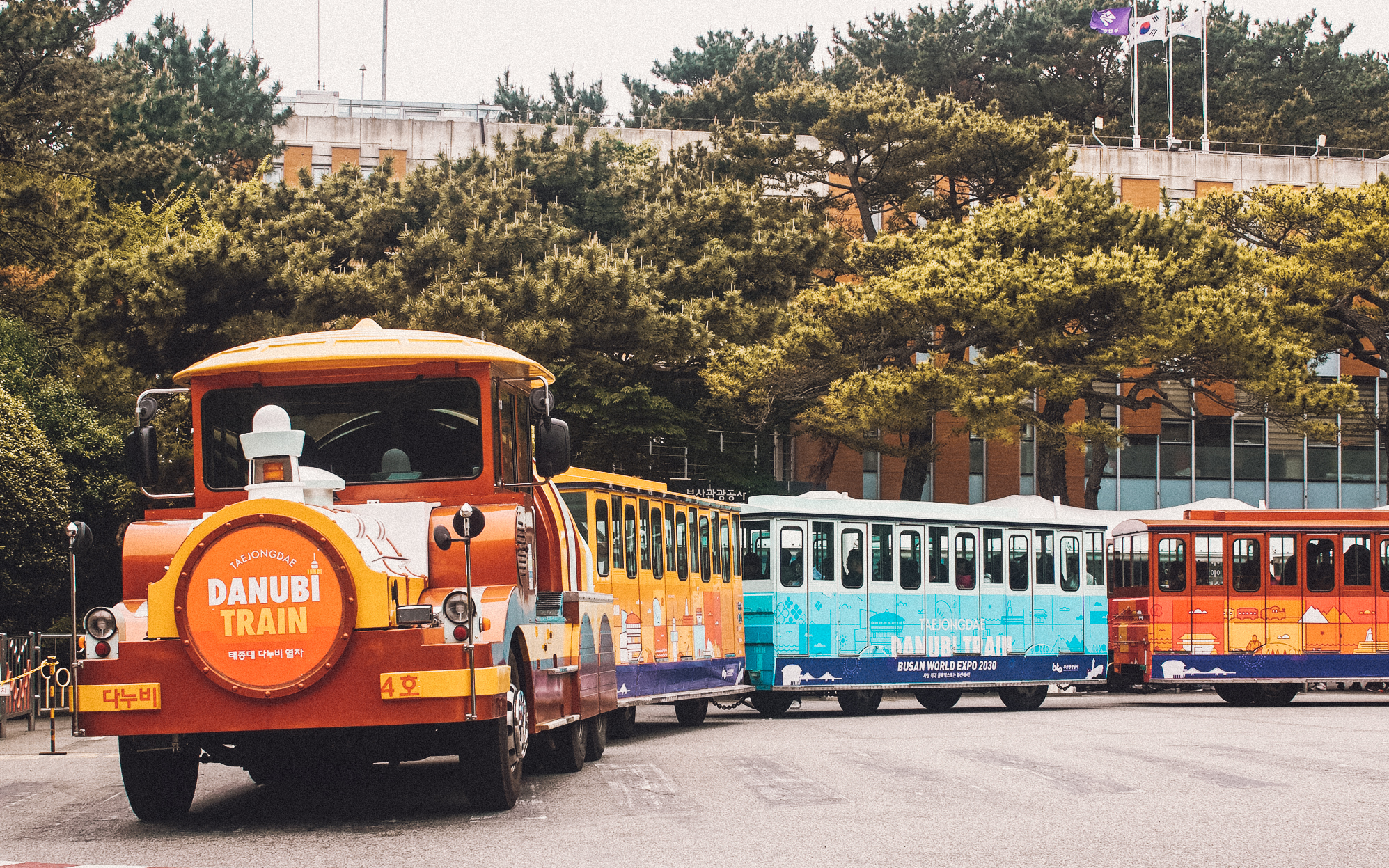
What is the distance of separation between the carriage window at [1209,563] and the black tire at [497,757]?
19821 millimetres

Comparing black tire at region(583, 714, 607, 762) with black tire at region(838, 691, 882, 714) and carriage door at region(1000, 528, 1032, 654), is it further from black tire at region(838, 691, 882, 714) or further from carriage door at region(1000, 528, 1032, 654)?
carriage door at region(1000, 528, 1032, 654)

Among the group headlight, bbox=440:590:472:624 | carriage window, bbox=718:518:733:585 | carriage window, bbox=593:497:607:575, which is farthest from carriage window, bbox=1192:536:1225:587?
headlight, bbox=440:590:472:624

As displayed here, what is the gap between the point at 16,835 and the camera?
10.9 metres

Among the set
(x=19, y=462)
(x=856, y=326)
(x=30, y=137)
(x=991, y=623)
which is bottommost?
(x=991, y=623)

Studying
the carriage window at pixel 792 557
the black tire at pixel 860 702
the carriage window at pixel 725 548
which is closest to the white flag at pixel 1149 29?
the black tire at pixel 860 702

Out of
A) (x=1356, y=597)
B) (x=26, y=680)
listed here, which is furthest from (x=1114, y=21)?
(x=26, y=680)

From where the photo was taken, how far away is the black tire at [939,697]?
2897cm

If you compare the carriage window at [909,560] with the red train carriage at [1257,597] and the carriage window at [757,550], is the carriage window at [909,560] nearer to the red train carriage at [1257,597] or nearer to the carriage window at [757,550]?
the carriage window at [757,550]

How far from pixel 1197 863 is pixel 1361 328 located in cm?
3793

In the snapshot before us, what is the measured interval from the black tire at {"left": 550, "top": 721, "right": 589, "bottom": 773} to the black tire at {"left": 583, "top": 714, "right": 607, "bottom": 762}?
822 millimetres

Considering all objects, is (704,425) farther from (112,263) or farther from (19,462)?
(19,462)

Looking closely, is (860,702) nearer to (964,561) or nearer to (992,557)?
(964,561)

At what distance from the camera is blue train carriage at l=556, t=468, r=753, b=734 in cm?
1830

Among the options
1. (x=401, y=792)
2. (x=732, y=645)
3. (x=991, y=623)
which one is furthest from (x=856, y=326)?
(x=401, y=792)
